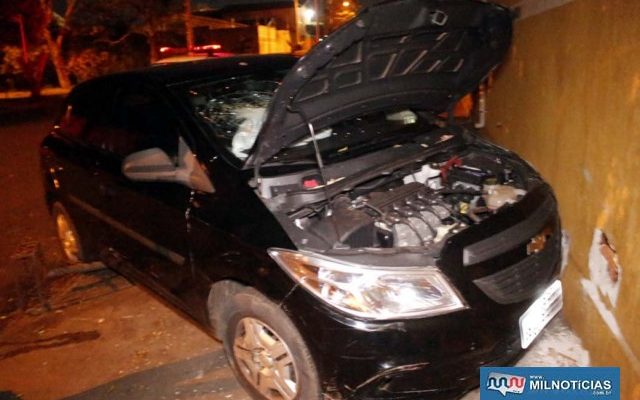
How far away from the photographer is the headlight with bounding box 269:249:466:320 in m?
2.08

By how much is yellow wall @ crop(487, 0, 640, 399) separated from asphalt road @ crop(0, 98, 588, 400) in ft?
1.36

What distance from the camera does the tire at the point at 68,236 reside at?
429 centimetres

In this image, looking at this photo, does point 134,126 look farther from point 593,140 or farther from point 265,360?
point 593,140

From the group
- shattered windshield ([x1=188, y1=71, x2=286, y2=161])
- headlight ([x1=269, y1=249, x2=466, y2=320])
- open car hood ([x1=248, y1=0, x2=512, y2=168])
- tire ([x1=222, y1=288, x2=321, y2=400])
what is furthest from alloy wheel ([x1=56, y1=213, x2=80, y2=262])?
headlight ([x1=269, y1=249, x2=466, y2=320])

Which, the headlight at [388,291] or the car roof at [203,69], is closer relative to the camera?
the headlight at [388,291]

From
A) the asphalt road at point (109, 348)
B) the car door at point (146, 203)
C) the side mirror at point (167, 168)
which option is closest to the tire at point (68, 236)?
the asphalt road at point (109, 348)

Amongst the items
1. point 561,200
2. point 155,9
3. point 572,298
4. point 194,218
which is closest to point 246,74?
point 194,218

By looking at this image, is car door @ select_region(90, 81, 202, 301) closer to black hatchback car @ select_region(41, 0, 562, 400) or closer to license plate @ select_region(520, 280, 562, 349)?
black hatchback car @ select_region(41, 0, 562, 400)

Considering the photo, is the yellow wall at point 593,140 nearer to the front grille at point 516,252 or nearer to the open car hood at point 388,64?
the front grille at point 516,252

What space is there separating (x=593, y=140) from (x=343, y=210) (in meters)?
1.53

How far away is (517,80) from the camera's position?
14.6ft

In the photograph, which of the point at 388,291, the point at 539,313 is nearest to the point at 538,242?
the point at 539,313

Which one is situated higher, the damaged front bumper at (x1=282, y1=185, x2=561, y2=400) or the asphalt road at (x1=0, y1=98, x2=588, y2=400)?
the damaged front bumper at (x1=282, y1=185, x2=561, y2=400)

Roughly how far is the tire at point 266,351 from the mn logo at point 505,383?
2.58 feet
